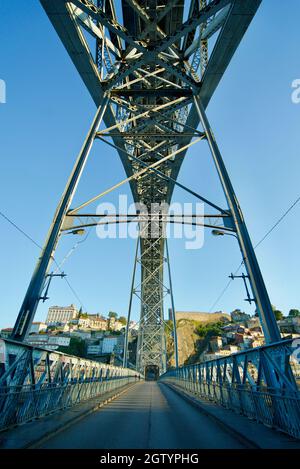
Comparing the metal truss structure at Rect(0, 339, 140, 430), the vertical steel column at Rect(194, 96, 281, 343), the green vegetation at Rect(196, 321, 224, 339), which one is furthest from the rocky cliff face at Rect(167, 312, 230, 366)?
the vertical steel column at Rect(194, 96, 281, 343)

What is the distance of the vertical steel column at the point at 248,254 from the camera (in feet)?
17.9

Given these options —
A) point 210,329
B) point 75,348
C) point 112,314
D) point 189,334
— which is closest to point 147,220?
point 75,348

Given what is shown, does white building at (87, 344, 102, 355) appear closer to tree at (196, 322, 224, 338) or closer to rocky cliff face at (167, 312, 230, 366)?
rocky cliff face at (167, 312, 230, 366)

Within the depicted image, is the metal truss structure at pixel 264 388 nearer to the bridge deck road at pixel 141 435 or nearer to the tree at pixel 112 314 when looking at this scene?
the bridge deck road at pixel 141 435

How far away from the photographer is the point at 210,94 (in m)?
10.1

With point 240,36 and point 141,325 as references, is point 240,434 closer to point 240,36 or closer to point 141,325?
point 240,36

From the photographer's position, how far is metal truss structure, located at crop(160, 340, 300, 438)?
337 centimetres

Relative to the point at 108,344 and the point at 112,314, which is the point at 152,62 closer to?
the point at 108,344

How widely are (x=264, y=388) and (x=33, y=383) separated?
415cm

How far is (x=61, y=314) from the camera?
157875 mm

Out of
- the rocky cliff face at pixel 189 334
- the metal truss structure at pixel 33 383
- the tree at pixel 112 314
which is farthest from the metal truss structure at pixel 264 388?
the tree at pixel 112 314
